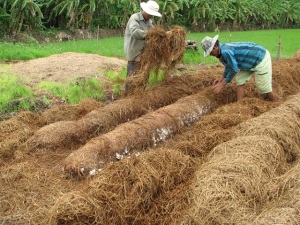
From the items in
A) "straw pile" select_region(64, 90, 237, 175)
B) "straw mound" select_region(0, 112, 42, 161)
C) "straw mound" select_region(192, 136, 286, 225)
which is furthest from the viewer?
"straw mound" select_region(0, 112, 42, 161)

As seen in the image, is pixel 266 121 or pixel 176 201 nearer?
pixel 176 201

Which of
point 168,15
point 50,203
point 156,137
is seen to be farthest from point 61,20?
point 50,203

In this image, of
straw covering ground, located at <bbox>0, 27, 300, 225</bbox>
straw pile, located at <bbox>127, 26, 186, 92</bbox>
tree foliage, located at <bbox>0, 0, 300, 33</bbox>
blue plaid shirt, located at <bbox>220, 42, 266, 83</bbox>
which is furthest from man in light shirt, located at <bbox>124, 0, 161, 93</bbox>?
tree foliage, located at <bbox>0, 0, 300, 33</bbox>

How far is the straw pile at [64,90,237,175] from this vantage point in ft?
16.1

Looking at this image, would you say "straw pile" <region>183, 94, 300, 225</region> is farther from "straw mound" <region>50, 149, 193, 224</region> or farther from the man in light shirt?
the man in light shirt

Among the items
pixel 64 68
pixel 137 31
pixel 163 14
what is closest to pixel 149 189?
pixel 137 31

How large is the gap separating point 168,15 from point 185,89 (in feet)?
67.7

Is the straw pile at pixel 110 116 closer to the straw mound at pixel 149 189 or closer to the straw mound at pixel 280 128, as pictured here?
the straw mound at pixel 149 189

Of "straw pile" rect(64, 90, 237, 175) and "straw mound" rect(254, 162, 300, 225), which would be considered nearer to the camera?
"straw mound" rect(254, 162, 300, 225)

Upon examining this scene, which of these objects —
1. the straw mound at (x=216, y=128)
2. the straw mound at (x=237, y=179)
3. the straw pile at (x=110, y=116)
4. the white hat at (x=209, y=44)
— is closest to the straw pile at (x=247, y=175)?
the straw mound at (x=237, y=179)

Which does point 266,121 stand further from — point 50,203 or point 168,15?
point 168,15

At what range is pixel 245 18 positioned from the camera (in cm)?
3272

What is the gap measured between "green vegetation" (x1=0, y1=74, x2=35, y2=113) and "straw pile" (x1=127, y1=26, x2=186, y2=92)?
2.11 m

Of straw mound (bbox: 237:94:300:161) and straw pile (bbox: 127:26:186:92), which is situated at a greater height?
straw pile (bbox: 127:26:186:92)
